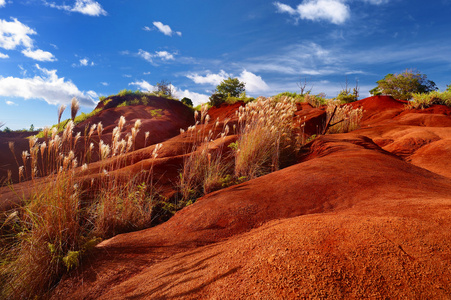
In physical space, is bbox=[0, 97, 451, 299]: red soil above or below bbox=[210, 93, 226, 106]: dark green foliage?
below

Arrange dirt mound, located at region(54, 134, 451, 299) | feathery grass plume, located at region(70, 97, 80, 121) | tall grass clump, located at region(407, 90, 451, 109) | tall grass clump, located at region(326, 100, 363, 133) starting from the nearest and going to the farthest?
dirt mound, located at region(54, 134, 451, 299) < feathery grass plume, located at region(70, 97, 80, 121) < tall grass clump, located at region(326, 100, 363, 133) < tall grass clump, located at region(407, 90, 451, 109)

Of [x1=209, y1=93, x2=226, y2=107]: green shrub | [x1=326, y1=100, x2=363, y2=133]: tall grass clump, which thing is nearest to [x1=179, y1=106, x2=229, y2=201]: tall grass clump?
[x1=326, y1=100, x2=363, y2=133]: tall grass clump

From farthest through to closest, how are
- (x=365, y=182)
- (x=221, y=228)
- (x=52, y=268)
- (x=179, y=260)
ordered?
(x=365, y=182) < (x=221, y=228) < (x=52, y=268) < (x=179, y=260)

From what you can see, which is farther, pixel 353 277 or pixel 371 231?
pixel 371 231

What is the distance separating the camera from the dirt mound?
4.59ft

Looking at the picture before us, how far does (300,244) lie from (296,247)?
0.04 meters

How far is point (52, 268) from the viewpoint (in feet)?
9.25

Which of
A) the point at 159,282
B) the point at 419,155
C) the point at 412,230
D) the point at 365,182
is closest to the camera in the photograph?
the point at 412,230

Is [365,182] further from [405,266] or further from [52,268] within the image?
[52,268]

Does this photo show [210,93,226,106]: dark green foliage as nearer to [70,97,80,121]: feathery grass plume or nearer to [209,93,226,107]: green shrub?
[209,93,226,107]: green shrub

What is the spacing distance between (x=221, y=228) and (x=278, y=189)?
1105mm

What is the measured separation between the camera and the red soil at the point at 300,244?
140 centimetres

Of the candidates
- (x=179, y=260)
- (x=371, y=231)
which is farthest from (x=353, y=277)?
(x=179, y=260)

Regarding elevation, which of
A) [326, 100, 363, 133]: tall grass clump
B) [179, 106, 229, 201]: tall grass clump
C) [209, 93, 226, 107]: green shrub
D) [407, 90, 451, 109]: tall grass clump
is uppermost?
[209, 93, 226, 107]: green shrub
